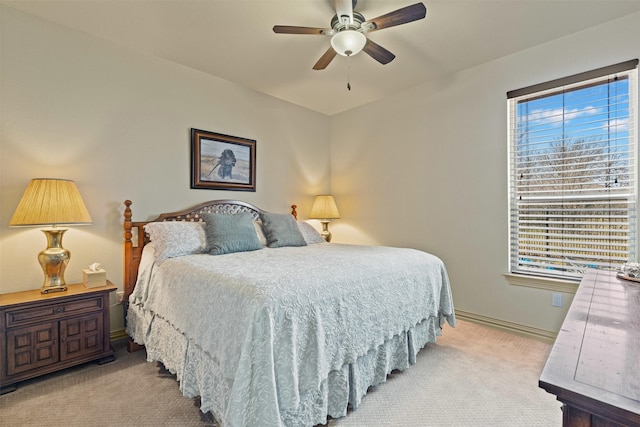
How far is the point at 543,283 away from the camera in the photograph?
2.78 meters

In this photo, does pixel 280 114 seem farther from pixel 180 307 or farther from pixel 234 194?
pixel 180 307

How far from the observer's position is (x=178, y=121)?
10.4ft

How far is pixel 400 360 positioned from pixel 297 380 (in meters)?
1.09

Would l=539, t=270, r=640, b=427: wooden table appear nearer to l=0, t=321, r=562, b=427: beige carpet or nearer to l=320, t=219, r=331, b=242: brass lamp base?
l=0, t=321, r=562, b=427: beige carpet

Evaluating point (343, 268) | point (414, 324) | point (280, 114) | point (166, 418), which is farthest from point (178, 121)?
point (414, 324)

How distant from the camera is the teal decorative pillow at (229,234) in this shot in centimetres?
262

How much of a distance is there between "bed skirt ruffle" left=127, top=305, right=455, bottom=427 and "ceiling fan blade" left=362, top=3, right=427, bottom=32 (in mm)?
2082

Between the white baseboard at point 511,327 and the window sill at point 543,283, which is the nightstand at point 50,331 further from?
the window sill at point 543,283

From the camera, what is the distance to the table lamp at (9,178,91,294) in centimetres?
211

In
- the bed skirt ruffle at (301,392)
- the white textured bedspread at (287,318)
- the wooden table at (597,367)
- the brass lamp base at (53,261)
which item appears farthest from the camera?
→ the brass lamp base at (53,261)

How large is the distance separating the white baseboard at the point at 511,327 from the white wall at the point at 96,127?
2870mm

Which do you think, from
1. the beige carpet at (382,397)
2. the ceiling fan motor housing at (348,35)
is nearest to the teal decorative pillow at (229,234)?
the beige carpet at (382,397)

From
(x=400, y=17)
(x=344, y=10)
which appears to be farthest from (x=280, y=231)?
(x=400, y=17)

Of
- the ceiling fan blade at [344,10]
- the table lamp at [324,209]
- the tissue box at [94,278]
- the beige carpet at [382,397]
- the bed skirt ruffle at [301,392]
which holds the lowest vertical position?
the beige carpet at [382,397]
